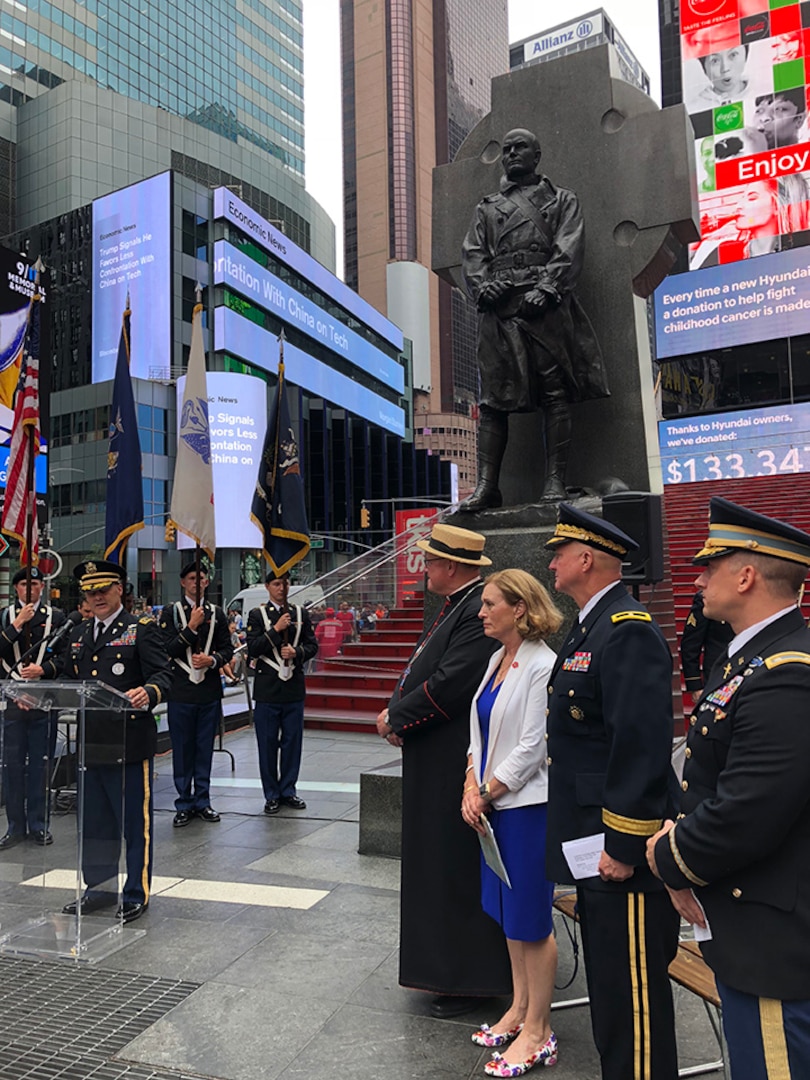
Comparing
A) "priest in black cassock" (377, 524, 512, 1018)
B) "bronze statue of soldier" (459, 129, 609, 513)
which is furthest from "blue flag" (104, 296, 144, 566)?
"priest in black cassock" (377, 524, 512, 1018)

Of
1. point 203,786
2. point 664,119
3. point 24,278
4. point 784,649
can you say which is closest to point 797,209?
point 24,278

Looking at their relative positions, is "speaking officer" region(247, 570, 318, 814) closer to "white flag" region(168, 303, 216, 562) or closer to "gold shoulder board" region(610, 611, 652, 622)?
"white flag" region(168, 303, 216, 562)

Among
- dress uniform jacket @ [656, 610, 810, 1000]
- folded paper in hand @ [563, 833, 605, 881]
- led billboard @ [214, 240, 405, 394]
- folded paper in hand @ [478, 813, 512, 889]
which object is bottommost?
folded paper in hand @ [478, 813, 512, 889]

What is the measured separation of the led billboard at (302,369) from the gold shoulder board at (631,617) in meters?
42.3

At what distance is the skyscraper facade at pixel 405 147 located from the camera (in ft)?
544

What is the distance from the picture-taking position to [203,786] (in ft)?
23.9

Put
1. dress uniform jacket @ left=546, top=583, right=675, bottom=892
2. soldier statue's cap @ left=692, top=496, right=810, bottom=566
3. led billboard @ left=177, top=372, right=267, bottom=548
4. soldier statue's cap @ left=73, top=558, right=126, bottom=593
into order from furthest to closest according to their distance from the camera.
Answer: led billboard @ left=177, top=372, right=267, bottom=548 → soldier statue's cap @ left=73, top=558, right=126, bottom=593 → dress uniform jacket @ left=546, top=583, right=675, bottom=892 → soldier statue's cap @ left=692, top=496, right=810, bottom=566

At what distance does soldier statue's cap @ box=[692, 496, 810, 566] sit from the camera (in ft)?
7.34

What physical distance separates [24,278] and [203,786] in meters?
26.5

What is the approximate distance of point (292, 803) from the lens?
297 inches

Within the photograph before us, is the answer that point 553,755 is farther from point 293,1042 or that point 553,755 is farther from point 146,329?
point 146,329

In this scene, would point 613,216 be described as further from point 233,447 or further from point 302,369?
point 302,369

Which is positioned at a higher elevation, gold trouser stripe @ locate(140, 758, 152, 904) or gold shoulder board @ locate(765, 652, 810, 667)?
gold shoulder board @ locate(765, 652, 810, 667)

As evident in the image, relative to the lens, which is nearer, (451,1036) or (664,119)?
(451,1036)
